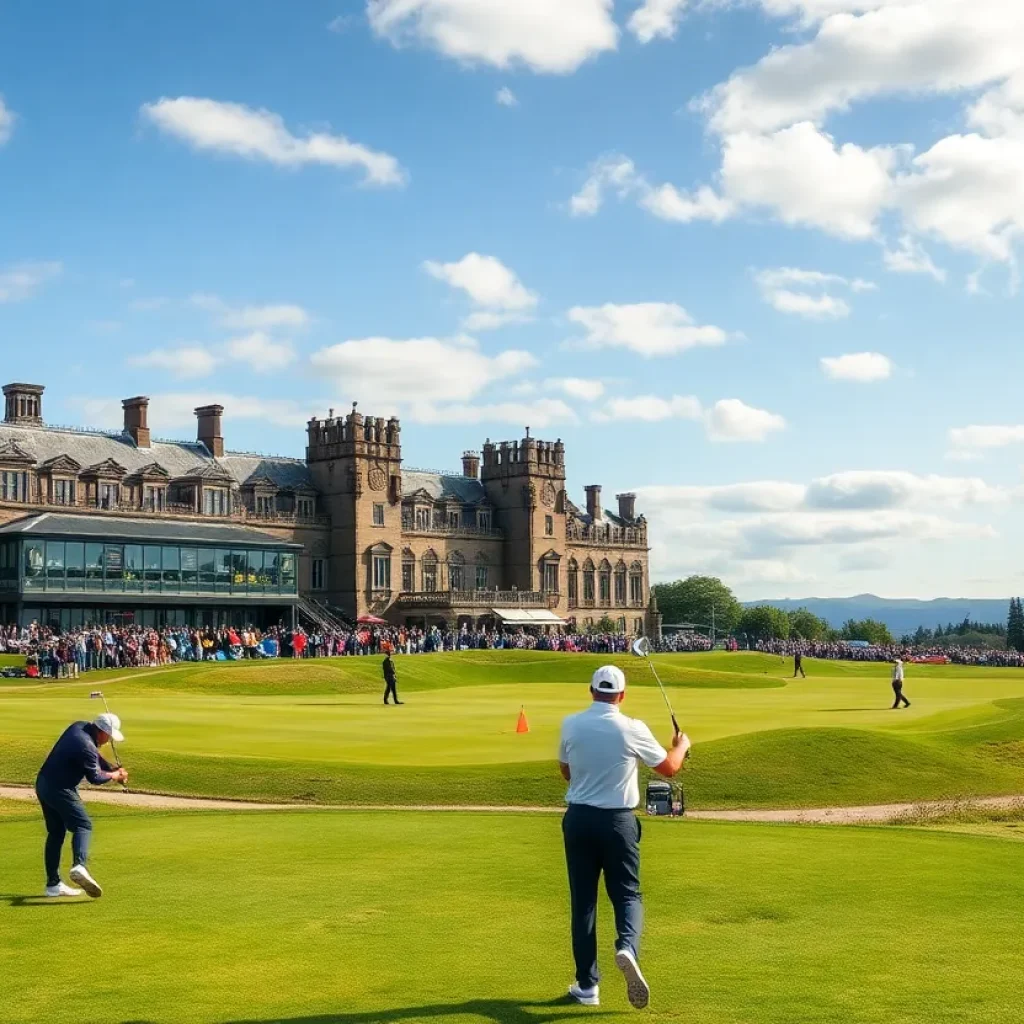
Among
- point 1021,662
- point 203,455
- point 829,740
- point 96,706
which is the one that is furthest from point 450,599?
point 829,740

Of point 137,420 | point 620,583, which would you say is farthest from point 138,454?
point 620,583

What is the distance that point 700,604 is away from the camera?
7328 inches

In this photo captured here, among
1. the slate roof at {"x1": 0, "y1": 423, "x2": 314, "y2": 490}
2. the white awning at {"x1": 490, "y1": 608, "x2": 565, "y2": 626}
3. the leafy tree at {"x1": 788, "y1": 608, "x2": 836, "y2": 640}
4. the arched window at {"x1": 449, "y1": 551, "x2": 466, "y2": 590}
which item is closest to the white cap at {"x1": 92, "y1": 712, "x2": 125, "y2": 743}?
the slate roof at {"x1": 0, "y1": 423, "x2": 314, "y2": 490}

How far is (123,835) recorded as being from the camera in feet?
60.0

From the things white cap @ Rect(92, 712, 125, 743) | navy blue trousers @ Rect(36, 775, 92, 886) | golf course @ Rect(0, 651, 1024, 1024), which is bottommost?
golf course @ Rect(0, 651, 1024, 1024)

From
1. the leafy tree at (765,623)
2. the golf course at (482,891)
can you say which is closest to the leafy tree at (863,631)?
the leafy tree at (765,623)

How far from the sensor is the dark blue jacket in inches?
539

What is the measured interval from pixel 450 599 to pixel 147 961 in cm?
9074

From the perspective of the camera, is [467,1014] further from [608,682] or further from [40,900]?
[40,900]

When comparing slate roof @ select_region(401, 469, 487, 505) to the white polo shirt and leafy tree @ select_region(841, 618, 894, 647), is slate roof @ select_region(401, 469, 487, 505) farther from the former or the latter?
the white polo shirt

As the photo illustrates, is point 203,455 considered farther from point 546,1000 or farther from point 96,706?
point 546,1000

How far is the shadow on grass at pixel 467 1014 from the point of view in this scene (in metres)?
9.24

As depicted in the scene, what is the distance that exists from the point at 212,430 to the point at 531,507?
89.8 feet

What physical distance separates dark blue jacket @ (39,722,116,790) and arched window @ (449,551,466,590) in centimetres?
9629
